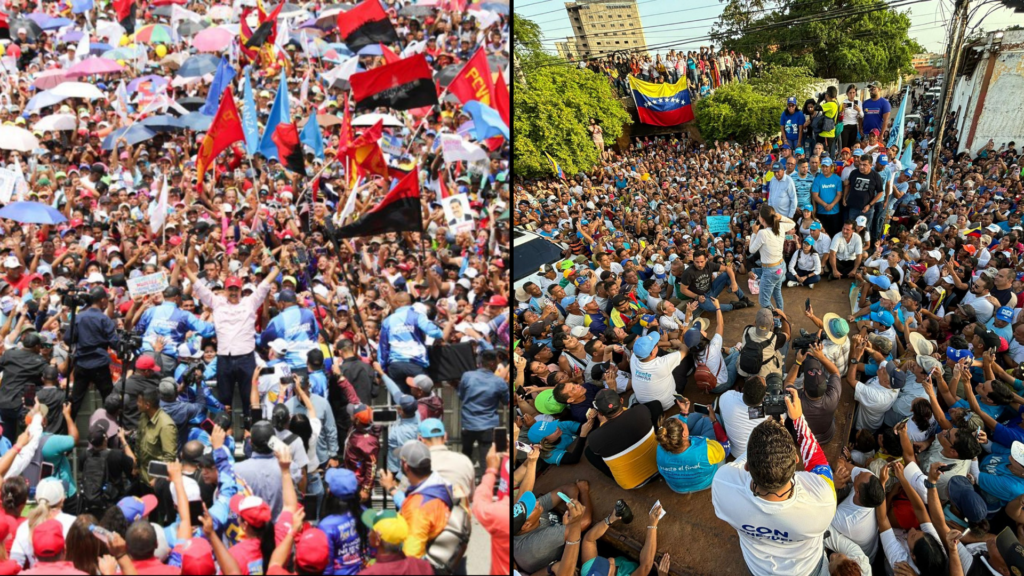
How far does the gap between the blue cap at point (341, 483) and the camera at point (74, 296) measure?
1996 mm

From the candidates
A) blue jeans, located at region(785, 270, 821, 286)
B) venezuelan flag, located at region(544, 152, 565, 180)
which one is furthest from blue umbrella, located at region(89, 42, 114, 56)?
venezuelan flag, located at region(544, 152, 565, 180)

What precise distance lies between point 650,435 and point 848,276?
385 centimetres

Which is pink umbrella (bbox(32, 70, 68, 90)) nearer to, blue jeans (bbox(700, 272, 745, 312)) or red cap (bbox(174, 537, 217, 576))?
red cap (bbox(174, 537, 217, 576))

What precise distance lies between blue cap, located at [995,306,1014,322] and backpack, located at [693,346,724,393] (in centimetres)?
233

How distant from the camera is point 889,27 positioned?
24.1 meters

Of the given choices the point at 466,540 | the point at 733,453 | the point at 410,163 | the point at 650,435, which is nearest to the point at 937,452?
the point at 733,453

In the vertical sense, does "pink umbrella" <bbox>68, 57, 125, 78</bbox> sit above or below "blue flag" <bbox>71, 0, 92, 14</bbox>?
below

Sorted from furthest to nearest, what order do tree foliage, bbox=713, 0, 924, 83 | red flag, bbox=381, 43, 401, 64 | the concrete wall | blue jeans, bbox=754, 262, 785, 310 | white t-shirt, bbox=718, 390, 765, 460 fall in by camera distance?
tree foliage, bbox=713, 0, 924, 83
the concrete wall
blue jeans, bbox=754, 262, 785, 310
red flag, bbox=381, 43, 401, 64
white t-shirt, bbox=718, 390, 765, 460

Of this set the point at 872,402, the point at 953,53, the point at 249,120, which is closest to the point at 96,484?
the point at 249,120

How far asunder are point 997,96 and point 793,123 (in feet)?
36.9

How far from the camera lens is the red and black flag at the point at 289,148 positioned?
15.4 feet

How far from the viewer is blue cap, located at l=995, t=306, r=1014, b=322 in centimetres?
450

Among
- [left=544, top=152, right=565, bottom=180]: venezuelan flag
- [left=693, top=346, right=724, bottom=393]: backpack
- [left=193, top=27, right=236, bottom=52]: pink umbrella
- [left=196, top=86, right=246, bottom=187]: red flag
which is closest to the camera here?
[left=196, top=86, right=246, bottom=187]: red flag

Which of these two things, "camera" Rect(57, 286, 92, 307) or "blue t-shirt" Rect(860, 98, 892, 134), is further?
"blue t-shirt" Rect(860, 98, 892, 134)
